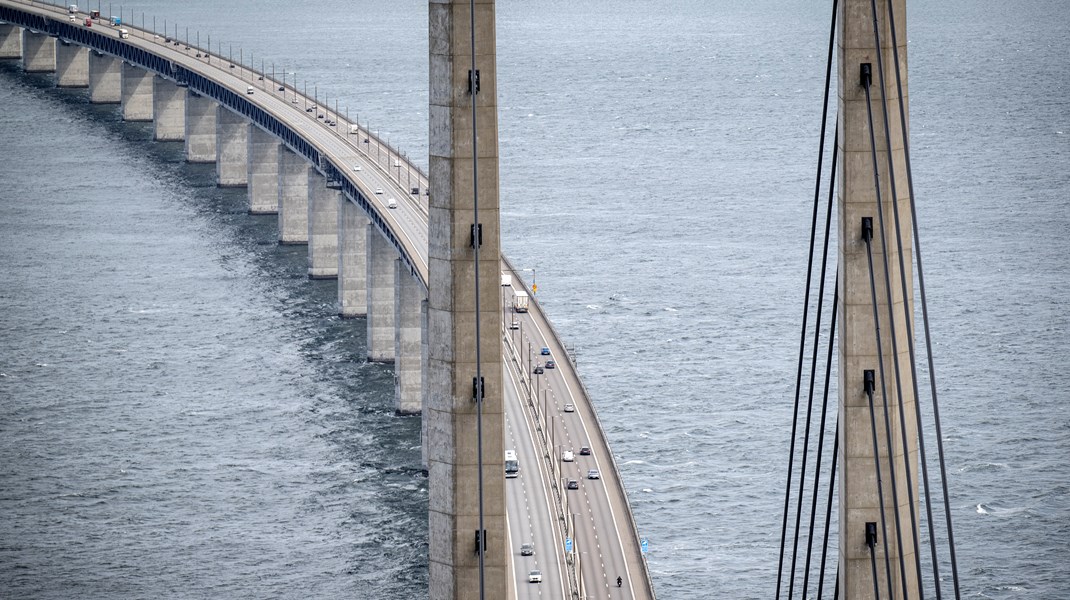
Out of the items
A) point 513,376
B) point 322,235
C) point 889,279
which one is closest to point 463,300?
point 889,279

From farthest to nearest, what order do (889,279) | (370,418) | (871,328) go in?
(370,418), (871,328), (889,279)

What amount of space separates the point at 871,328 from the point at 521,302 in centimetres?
11750

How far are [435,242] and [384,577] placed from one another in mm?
70035

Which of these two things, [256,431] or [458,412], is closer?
[458,412]

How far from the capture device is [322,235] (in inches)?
7579

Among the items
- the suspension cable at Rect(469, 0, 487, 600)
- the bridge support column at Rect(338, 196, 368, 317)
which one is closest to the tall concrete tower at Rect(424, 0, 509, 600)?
the suspension cable at Rect(469, 0, 487, 600)

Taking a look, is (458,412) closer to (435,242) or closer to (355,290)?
(435,242)

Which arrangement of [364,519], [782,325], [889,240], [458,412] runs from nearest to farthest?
[889,240]
[458,412]
[364,519]
[782,325]

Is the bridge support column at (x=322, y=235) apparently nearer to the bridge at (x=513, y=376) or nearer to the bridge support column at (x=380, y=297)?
the bridge at (x=513, y=376)

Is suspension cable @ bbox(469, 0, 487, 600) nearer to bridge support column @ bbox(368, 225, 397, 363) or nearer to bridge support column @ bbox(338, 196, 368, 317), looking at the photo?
bridge support column @ bbox(368, 225, 397, 363)

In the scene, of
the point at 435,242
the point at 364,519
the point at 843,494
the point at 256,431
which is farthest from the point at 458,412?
the point at 256,431

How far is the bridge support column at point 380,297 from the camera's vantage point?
161250 millimetres

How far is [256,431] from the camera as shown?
140 metres

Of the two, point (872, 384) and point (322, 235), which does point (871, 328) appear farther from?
point (322, 235)
